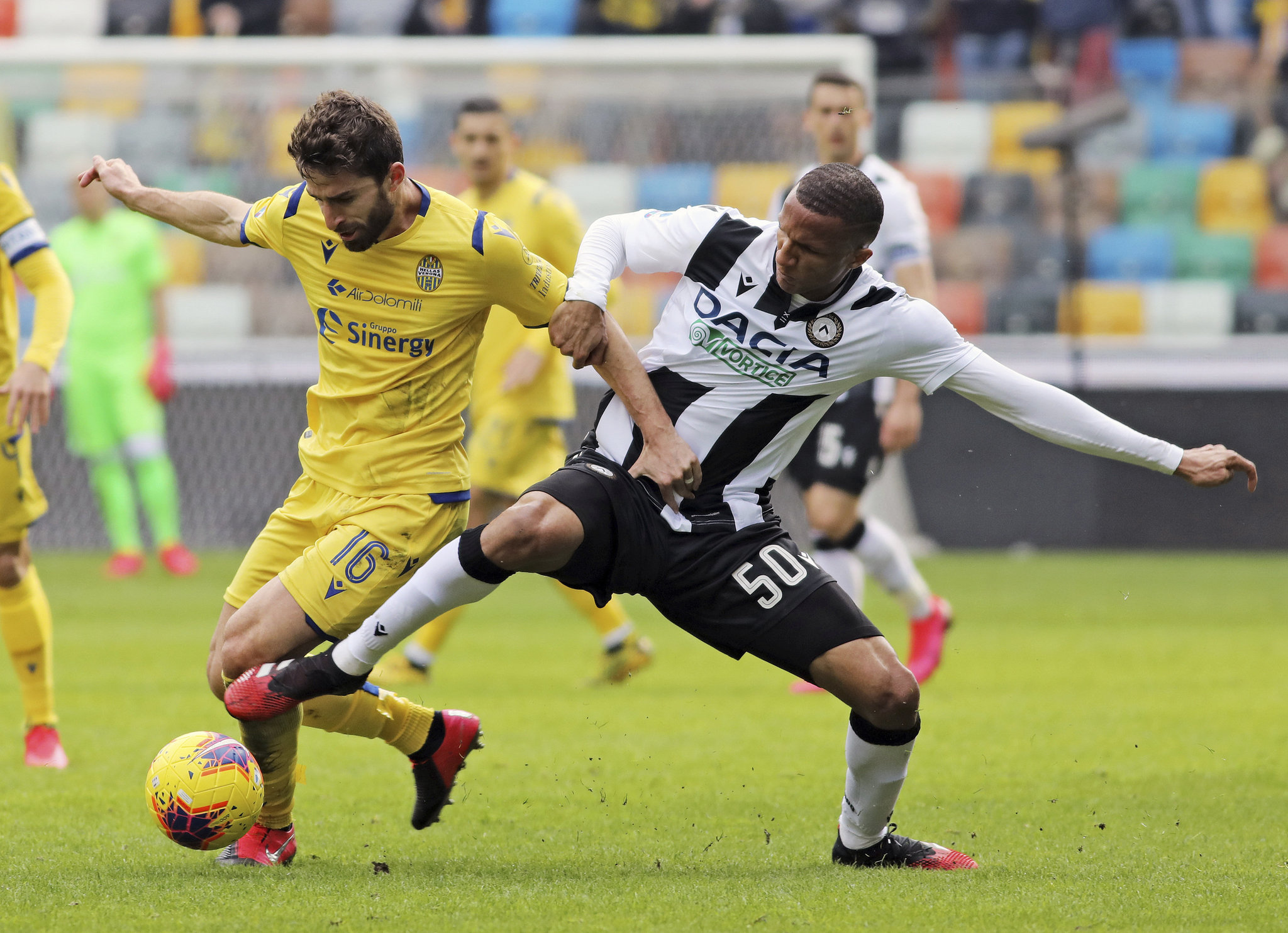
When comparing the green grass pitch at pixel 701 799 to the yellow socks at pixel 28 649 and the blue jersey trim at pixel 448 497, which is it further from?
the blue jersey trim at pixel 448 497

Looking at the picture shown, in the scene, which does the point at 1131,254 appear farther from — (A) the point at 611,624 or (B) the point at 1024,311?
(A) the point at 611,624

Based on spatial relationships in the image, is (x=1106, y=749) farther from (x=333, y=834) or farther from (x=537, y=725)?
(x=333, y=834)

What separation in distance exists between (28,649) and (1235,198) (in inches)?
473

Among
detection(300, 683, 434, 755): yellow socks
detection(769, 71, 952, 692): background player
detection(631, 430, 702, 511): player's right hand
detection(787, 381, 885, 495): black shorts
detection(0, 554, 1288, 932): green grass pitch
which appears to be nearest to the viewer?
detection(0, 554, 1288, 932): green grass pitch

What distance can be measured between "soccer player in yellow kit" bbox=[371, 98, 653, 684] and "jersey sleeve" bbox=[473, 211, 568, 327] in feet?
9.70

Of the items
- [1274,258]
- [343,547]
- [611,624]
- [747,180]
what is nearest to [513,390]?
[611,624]

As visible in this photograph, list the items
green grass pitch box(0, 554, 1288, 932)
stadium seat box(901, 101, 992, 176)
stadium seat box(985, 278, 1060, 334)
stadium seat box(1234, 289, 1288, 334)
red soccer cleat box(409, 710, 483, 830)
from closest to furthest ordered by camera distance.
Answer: green grass pitch box(0, 554, 1288, 932)
red soccer cleat box(409, 710, 483, 830)
stadium seat box(1234, 289, 1288, 334)
stadium seat box(985, 278, 1060, 334)
stadium seat box(901, 101, 992, 176)

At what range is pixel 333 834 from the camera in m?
4.59

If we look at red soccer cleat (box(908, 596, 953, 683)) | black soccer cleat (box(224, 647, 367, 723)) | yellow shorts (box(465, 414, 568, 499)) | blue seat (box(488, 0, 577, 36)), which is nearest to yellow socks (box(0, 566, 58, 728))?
black soccer cleat (box(224, 647, 367, 723))

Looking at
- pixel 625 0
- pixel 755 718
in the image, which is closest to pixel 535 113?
pixel 625 0

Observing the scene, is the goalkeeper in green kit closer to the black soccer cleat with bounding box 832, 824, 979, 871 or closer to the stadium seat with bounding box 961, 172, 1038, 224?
the stadium seat with bounding box 961, 172, 1038, 224

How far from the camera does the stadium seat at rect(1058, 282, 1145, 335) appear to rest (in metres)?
13.7

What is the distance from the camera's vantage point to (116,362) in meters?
11.5

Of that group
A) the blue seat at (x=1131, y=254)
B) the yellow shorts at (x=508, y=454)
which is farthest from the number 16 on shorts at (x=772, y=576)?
the blue seat at (x=1131, y=254)
